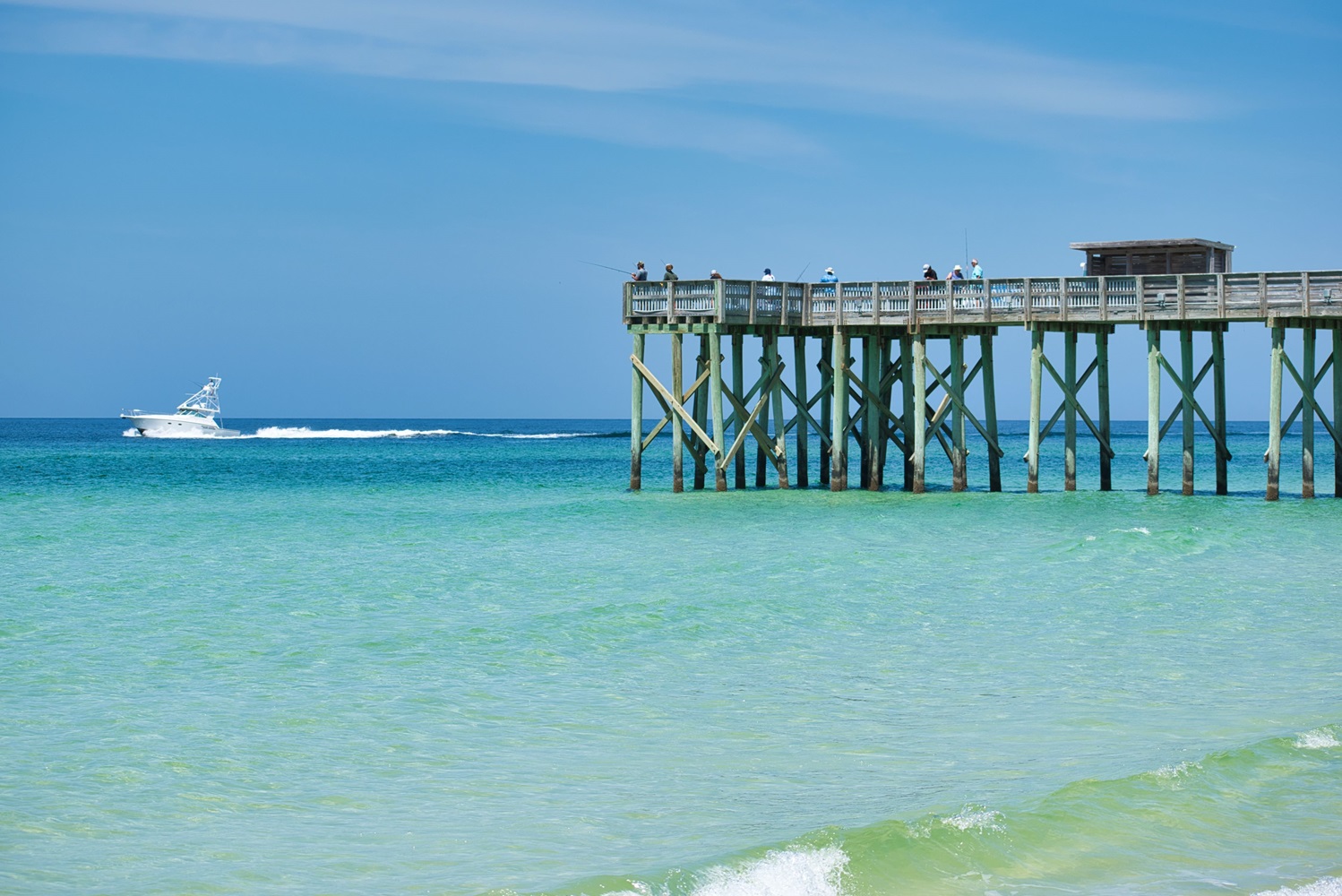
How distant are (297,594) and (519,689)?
693cm

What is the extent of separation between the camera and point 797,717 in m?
11.6

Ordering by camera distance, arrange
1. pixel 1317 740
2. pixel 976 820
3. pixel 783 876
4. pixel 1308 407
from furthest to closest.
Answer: pixel 1308 407, pixel 1317 740, pixel 976 820, pixel 783 876

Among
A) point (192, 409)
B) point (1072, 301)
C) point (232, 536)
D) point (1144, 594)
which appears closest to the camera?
point (1144, 594)

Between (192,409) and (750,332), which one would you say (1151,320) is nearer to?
(750,332)

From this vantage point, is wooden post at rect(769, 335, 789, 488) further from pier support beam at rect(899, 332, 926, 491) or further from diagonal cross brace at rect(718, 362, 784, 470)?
pier support beam at rect(899, 332, 926, 491)

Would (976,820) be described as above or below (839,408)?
below

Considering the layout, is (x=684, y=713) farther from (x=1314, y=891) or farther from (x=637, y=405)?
(x=637, y=405)

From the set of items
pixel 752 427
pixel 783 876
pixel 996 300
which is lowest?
pixel 783 876

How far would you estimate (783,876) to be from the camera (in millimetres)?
8016

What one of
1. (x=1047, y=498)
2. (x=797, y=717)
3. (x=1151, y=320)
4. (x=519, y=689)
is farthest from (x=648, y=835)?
(x=1047, y=498)

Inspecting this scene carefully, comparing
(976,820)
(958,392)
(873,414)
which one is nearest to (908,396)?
(873,414)

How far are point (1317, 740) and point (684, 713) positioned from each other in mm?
4673

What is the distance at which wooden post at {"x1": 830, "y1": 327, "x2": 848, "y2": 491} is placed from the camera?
31938 millimetres

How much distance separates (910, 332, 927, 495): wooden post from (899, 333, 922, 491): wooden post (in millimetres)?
85
